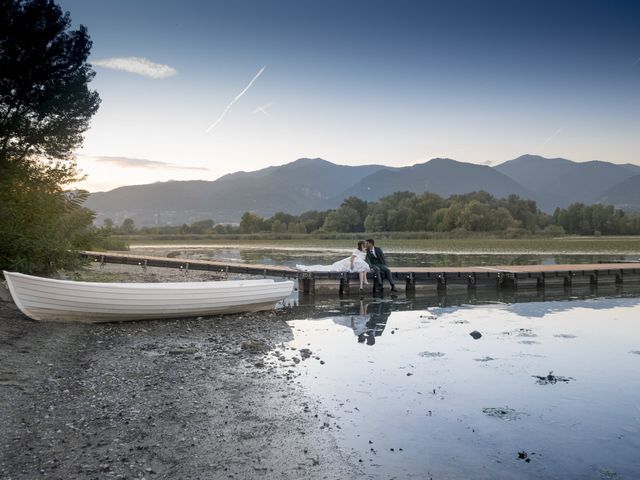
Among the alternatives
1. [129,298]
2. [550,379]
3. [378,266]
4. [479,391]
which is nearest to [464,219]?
[378,266]

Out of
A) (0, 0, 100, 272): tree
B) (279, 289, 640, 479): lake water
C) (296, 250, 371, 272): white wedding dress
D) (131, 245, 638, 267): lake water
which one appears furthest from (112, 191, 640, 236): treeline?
(279, 289, 640, 479): lake water

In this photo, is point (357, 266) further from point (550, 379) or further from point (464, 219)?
point (464, 219)

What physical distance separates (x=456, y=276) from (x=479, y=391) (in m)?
16.3

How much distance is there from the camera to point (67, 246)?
17.2 metres

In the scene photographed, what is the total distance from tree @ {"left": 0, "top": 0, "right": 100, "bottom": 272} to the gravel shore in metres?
3.30

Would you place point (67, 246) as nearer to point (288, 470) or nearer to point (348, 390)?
point (348, 390)

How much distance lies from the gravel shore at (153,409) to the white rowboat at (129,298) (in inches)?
27.0

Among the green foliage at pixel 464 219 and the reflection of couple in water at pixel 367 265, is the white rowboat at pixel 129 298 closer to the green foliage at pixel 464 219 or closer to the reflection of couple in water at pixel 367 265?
the reflection of couple in water at pixel 367 265

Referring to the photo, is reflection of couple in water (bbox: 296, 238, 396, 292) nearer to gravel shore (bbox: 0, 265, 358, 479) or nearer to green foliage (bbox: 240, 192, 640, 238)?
gravel shore (bbox: 0, 265, 358, 479)

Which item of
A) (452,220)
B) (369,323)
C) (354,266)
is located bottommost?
(369,323)

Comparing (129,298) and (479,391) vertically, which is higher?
(129,298)

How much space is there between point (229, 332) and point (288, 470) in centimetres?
905

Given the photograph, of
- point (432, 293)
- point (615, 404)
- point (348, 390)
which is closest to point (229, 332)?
point (348, 390)

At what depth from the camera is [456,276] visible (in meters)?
26.2
